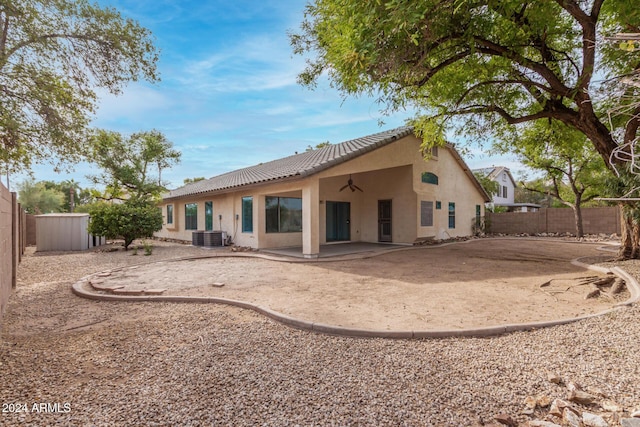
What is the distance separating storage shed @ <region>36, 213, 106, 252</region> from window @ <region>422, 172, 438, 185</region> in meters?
15.9

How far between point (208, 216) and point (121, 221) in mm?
3569

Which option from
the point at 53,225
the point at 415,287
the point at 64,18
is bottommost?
the point at 415,287

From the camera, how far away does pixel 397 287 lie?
19.6ft

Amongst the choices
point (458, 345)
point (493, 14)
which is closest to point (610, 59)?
point (493, 14)

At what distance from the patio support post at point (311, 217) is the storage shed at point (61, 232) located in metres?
11.1

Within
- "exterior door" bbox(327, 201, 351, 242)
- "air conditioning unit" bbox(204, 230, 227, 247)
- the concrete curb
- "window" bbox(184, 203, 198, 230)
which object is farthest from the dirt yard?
"window" bbox(184, 203, 198, 230)

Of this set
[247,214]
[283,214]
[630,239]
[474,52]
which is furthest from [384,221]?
[474,52]

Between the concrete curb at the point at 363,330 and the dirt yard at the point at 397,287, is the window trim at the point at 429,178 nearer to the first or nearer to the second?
the dirt yard at the point at 397,287

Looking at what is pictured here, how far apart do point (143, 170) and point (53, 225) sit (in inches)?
288

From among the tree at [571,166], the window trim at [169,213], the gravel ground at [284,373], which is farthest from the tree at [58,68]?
the tree at [571,166]

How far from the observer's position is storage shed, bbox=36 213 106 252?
13273 mm

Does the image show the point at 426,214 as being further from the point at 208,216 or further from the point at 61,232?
the point at 61,232

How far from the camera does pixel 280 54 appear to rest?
376 inches

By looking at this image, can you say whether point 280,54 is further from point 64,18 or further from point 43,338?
point 43,338
